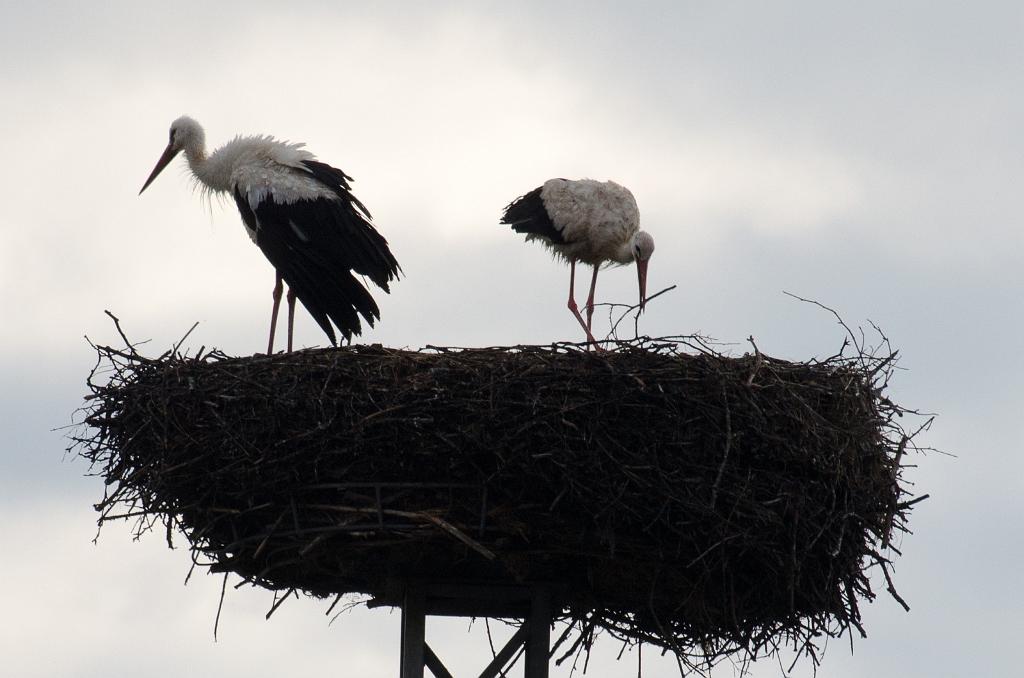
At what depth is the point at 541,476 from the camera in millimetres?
6828

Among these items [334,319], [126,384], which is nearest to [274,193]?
[334,319]

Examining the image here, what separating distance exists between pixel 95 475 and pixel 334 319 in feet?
5.71

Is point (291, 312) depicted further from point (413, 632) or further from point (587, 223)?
point (413, 632)

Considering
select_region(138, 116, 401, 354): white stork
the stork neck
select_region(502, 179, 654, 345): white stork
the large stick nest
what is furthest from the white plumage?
the large stick nest

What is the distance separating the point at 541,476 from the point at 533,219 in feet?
14.7

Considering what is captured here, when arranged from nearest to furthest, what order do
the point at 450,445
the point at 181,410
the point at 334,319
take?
the point at 450,445 < the point at 181,410 < the point at 334,319

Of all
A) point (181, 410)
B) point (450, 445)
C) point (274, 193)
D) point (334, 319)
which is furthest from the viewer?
point (274, 193)

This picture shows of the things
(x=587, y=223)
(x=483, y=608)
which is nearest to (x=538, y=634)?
(x=483, y=608)

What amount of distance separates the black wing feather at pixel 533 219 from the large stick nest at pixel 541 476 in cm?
374

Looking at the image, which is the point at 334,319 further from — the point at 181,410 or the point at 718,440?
the point at 718,440

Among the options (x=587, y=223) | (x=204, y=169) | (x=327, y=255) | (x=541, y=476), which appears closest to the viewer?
(x=541, y=476)

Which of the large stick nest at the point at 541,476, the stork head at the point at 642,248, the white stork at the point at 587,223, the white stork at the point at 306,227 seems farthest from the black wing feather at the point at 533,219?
the large stick nest at the point at 541,476

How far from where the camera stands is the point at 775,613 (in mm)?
7199

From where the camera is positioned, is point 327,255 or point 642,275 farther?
point 642,275
